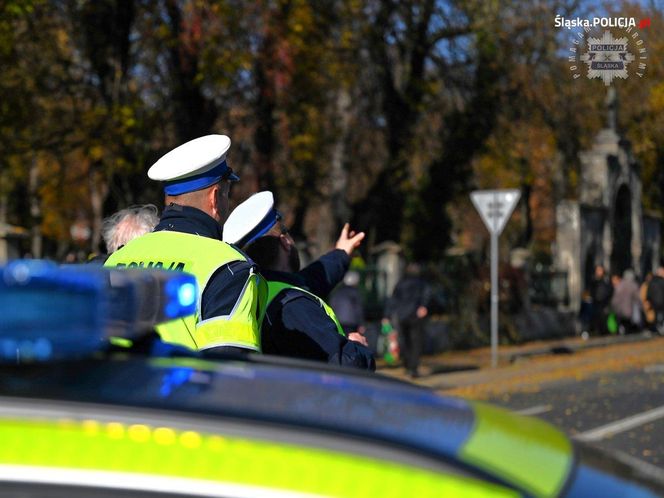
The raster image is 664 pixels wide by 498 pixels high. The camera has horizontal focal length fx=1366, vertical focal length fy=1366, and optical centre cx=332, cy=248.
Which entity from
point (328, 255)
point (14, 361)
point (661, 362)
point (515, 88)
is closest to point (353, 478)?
point (14, 361)

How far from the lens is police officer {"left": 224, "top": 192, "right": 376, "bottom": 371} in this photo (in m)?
4.00

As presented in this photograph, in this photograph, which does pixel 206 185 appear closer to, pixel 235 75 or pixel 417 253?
pixel 235 75

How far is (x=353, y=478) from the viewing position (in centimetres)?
156

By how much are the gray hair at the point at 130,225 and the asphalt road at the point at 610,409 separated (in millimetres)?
4834

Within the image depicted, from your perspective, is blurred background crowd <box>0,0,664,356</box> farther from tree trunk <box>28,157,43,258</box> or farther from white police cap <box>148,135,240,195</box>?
white police cap <box>148,135,240,195</box>

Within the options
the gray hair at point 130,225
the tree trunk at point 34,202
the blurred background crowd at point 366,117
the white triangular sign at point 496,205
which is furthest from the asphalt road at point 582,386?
the tree trunk at point 34,202

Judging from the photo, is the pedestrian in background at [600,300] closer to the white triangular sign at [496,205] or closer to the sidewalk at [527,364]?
the sidewalk at [527,364]

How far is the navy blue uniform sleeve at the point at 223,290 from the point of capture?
3.51m

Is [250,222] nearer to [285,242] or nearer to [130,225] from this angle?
[285,242]

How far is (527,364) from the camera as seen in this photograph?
913 inches

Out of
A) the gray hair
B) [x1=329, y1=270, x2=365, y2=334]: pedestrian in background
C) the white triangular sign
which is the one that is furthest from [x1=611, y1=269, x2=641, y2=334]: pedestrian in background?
the gray hair

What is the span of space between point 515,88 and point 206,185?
2402 centimetres

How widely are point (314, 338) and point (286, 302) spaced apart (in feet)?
0.49

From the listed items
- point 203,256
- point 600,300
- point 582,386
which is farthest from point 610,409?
point 600,300
